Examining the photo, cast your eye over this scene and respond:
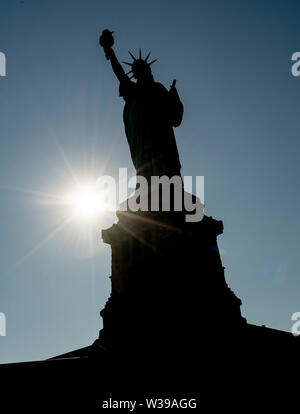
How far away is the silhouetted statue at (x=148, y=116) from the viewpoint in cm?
1187

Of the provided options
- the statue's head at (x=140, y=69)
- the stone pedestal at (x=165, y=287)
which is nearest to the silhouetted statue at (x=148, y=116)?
the statue's head at (x=140, y=69)

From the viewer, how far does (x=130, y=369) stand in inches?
213

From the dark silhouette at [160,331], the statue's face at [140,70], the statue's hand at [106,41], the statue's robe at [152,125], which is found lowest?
the dark silhouette at [160,331]

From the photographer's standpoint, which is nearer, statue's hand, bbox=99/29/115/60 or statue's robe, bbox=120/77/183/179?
statue's robe, bbox=120/77/183/179

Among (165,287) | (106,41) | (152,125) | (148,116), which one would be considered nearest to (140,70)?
(106,41)

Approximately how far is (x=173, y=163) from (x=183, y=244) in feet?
11.6

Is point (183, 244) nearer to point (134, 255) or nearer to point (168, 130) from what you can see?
point (134, 255)

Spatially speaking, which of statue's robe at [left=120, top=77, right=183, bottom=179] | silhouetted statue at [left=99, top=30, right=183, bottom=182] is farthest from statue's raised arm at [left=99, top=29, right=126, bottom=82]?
statue's robe at [left=120, top=77, right=183, bottom=179]

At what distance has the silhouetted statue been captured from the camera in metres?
11.9

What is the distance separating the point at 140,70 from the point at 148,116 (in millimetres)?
2175

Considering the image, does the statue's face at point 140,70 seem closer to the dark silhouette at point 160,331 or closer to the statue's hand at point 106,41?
the dark silhouette at point 160,331

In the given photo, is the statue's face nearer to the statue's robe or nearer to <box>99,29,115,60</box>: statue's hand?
the statue's robe
